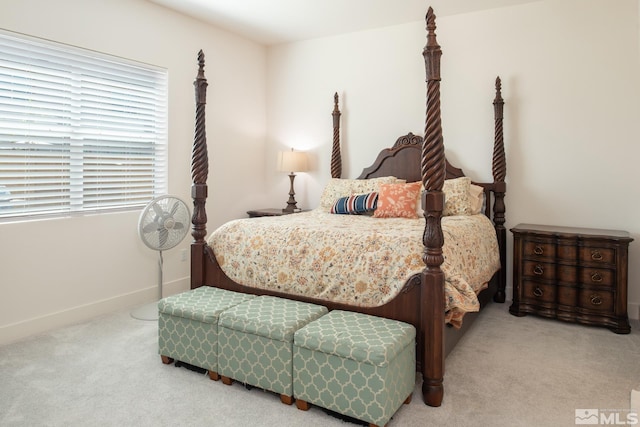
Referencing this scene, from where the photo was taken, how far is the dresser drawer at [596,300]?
125 inches

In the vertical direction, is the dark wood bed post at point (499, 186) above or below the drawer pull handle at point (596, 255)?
above

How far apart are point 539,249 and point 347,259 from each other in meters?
1.86

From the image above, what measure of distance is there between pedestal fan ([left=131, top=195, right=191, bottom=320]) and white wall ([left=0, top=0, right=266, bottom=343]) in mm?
466

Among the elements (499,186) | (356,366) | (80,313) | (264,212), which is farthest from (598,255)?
(80,313)

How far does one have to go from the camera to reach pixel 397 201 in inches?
142

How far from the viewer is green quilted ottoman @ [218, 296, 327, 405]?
2131mm

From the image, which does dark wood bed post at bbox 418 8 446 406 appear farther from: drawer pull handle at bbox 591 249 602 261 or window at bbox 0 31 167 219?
window at bbox 0 31 167 219

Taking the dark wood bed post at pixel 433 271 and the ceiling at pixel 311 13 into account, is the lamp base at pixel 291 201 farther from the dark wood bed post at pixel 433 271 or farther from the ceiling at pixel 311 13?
the dark wood bed post at pixel 433 271

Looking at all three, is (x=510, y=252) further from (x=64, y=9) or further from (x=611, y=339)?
(x=64, y=9)

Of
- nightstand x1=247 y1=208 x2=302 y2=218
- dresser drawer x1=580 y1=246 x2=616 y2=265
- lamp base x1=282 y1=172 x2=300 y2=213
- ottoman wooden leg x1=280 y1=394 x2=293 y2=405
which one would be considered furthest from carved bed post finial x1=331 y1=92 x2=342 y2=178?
ottoman wooden leg x1=280 y1=394 x2=293 y2=405

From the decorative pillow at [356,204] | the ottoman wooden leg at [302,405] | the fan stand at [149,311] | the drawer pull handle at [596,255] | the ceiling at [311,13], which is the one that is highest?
the ceiling at [311,13]

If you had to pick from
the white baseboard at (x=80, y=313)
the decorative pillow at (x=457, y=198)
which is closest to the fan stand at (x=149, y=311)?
the white baseboard at (x=80, y=313)

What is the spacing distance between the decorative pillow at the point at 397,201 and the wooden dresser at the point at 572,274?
84cm

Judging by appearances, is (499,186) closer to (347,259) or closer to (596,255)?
(596,255)
